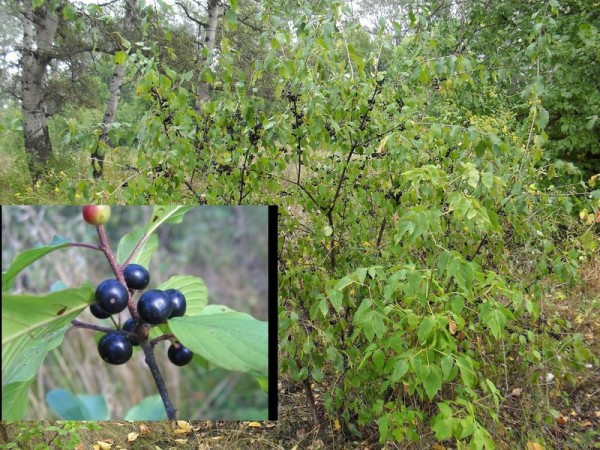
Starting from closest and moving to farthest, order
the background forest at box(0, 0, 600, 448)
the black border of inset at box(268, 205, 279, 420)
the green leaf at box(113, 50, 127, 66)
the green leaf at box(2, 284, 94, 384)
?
the green leaf at box(2, 284, 94, 384) < the black border of inset at box(268, 205, 279, 420) < the background forest at box(0, 0, 600, 448) < the green leaf at box(113, 50, 127, 66)

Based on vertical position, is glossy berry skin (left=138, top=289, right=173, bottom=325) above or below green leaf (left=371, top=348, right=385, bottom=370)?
above

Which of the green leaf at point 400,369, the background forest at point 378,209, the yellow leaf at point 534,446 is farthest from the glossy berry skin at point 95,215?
the yellow leaf at point 534,446

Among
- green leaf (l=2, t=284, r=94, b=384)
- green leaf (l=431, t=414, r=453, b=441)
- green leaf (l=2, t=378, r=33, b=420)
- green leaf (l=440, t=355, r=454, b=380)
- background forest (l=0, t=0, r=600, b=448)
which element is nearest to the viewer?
green leaf (l=2, t=284, r=94, b=384)

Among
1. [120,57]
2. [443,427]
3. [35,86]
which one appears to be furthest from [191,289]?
[35,86]

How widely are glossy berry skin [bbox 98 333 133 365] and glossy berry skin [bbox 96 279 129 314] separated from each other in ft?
0.30

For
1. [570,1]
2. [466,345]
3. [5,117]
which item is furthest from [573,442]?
[5,117]

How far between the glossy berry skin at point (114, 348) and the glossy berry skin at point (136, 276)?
139 mm

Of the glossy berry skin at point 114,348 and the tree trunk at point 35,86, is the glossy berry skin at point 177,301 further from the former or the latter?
the tree trunk at point 35,86

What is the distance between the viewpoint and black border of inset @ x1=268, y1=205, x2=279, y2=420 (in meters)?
1.60

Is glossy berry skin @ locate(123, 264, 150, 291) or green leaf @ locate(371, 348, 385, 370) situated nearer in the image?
glossy berry skin @ locate(123, 264, 150, 291)

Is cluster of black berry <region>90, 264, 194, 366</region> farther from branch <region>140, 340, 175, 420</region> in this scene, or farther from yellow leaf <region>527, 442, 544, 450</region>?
yellow leaf <region>527, 442, 544, 450</region>

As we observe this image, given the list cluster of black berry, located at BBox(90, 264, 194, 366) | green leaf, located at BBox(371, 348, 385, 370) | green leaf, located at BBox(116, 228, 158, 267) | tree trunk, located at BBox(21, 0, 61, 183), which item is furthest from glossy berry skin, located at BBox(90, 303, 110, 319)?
tree trunk, located at BBox(21, 0, 61, 183)

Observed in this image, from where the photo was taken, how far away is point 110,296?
135 centimetres

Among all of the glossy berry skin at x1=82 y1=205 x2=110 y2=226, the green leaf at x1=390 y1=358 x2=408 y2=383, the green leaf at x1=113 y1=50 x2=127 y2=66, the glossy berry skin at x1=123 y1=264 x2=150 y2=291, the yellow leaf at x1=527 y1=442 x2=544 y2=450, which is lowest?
the yellow leaf at x1=527 y1=442 x2=544 y2=450
